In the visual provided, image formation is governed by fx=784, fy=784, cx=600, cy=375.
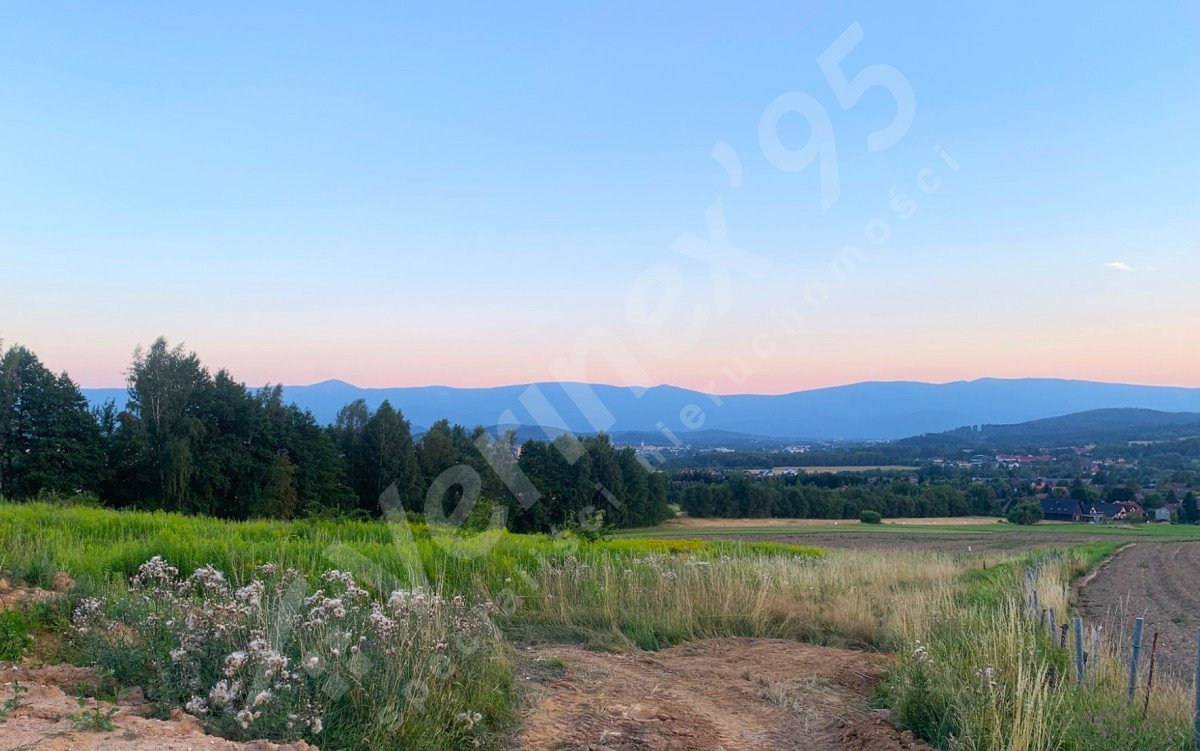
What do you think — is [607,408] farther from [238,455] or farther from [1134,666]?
[238,455]

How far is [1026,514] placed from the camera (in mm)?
64875

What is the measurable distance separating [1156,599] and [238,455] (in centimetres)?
3871

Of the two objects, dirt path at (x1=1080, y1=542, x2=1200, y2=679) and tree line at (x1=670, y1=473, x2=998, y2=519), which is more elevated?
dirt path at (x1=1080, y1=542, x2=1200, y2=679)

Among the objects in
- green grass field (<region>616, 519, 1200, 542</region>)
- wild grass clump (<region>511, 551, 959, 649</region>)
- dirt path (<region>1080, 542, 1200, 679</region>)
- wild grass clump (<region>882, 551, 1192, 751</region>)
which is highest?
wild grass clump (<region>882, 551, 1192, 751</region>)

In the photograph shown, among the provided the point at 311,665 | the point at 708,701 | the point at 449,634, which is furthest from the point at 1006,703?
the point at 311,665

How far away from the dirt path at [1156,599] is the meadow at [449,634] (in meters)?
3.29

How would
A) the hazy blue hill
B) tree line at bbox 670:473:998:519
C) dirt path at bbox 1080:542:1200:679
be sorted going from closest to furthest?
dirt path at bbox 1080:542:1200:679, tree line at bbox 670:473:998:519, the hazy blue hill

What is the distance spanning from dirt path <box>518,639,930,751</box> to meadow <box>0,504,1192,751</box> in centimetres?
29

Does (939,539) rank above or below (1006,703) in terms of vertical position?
below

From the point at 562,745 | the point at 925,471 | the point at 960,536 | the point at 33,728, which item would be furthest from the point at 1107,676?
the point at 925,471

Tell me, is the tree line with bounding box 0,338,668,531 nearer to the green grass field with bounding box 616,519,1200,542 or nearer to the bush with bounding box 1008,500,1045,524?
the green grass field with bounding box 616,519,1200,542

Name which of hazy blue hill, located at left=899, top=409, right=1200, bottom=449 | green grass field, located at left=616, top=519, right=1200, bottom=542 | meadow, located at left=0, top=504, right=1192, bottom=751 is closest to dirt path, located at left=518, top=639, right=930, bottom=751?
meadow, located at left=0, top=504, right=1192, bottom=751

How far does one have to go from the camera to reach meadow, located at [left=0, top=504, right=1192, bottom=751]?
405cm

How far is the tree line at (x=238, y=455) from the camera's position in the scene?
3562 cm
